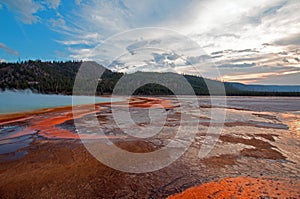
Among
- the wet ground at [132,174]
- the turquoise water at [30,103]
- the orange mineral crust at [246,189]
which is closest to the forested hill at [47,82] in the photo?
the turquoise water at [30,103]

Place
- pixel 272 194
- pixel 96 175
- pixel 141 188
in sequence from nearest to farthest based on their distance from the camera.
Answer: pixel 272 194, pixel 141 188, pixel 96 175

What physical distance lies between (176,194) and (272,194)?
250cm

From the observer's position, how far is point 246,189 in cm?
495

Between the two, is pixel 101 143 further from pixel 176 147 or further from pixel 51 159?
pixel 176 147

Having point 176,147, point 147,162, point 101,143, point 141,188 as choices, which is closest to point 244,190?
point 141,188

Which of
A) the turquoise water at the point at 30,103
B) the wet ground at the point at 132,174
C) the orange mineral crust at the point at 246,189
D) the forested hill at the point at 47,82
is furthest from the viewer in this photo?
the forested hill at the point at 47,82

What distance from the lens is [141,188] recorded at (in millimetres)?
5129

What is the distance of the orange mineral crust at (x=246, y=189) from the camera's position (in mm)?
4680

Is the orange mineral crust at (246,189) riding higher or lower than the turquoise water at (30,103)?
lower

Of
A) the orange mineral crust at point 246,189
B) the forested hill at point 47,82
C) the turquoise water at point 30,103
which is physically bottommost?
the orange mineral crust at point 246,189

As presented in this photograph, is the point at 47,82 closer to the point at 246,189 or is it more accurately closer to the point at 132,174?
the point at 132,174

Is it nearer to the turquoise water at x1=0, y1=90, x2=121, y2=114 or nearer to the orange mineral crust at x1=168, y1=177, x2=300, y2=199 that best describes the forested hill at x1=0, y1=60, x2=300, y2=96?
the turquoise water at x1=0, y1=90, x2=121, y2=114

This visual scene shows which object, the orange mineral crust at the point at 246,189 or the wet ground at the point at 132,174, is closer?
the orange mineral crust at the point at 246,189

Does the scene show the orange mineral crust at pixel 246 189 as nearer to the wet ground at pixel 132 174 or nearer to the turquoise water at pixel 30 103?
the wet ground at pixel 132 174
